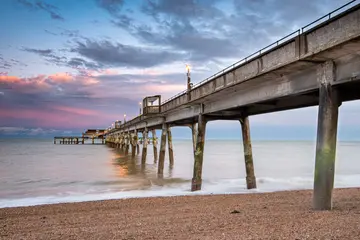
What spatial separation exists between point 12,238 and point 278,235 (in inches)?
250

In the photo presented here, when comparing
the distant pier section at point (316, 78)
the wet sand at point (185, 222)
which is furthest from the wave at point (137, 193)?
the distant pier section at point (316, 78)

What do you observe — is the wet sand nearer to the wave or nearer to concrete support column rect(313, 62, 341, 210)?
concrete support column rect(313, 62, 341, 210)

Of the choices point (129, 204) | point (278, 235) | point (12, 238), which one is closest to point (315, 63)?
point (278, 235)

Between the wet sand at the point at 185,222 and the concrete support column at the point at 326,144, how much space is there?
0.51m

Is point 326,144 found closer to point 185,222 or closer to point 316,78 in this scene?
point 316,78

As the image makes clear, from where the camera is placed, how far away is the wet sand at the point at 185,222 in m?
7.30

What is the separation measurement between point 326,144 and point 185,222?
4.58 meters

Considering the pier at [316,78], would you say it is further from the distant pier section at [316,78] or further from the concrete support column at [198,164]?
the concrete support column at [198,164]

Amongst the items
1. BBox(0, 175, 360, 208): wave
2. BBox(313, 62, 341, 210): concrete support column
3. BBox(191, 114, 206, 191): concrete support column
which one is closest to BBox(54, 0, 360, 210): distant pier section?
BBox(313, 62, 341, 210): concrete support column

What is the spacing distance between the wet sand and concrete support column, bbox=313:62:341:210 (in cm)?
51

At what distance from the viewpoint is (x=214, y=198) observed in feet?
46.4

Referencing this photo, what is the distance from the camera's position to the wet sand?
7305 millimetres

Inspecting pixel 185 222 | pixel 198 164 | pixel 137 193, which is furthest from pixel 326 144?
pixel 137 193

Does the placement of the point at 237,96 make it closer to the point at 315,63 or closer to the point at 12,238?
the point at 315,63
